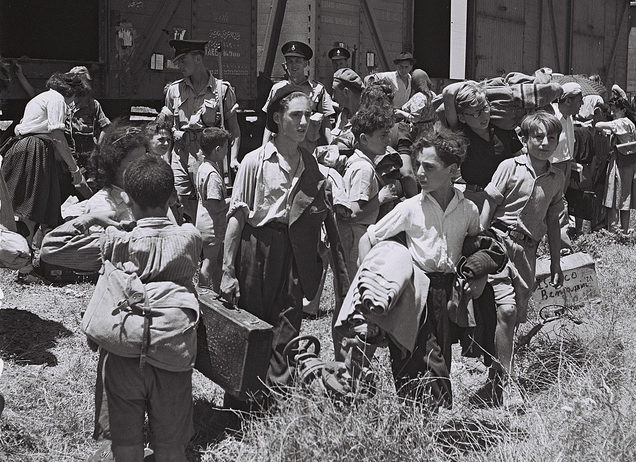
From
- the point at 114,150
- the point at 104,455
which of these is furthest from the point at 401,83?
the point at 104,455

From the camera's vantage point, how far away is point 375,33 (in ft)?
41.7

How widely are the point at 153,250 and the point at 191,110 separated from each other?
14.3 feet

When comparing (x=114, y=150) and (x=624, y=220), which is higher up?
(x=114, y=150)

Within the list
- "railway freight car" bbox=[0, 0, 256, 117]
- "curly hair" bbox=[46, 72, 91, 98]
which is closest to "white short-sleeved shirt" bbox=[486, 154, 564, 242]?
"curly hair" bbox=[46, 72, 91, 98]

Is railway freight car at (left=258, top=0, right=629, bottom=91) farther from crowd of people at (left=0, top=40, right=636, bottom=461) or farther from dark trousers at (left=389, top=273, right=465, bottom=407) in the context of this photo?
dark trousers at (left=389, top=273, right=465, bottom=407)

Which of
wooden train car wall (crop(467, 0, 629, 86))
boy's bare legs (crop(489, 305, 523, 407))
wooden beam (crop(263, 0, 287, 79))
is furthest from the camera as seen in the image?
wooden train car wall (crop(467, 0, 629, 86))

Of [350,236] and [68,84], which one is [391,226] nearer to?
[350,236]

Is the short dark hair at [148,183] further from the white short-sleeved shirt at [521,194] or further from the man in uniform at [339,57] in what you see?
the man in uniform at [339,57]

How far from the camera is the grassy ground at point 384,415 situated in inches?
142

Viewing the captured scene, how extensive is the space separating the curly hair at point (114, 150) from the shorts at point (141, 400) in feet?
4.07

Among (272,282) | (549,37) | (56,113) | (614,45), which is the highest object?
(614,45)

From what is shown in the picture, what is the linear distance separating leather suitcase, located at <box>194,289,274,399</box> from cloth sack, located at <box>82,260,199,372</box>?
0.52 metres

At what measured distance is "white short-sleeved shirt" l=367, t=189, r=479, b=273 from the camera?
4043 mm

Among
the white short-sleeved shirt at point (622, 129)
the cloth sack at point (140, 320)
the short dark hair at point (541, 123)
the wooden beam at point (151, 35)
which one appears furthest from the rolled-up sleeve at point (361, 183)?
the white short-sleeved shirt at point (622, 129)
